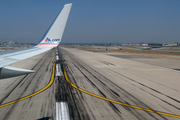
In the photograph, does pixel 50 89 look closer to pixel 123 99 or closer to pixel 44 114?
pixel 44 114

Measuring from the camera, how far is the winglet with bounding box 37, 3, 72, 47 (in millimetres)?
8403

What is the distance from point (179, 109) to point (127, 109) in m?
2.62

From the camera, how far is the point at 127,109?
691 cm

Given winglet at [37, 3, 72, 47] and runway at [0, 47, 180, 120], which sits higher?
winglet at [37, 3, 72, 47]

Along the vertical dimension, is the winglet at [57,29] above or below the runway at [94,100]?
above

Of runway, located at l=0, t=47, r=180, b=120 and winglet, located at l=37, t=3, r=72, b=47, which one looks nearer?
runway, located at l=0, t=47, r=180, b=120

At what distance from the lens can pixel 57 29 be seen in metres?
8.80

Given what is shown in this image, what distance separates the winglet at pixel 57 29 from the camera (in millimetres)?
8403

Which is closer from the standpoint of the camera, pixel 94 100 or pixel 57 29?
pixel 94 100

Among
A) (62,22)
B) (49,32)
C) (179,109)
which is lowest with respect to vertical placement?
(179,109)

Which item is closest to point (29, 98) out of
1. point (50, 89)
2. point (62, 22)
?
point (50, 89)

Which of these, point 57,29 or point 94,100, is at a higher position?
point 57,29

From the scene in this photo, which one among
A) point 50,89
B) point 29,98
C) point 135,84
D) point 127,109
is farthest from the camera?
point 135,84

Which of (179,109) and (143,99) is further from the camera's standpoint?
(143,99)
